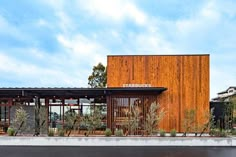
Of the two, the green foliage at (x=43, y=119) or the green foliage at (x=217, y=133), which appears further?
the green foliage at (x=43, y=119)

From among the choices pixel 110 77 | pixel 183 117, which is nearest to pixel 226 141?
pixel 183 117

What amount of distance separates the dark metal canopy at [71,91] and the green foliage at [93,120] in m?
1.26

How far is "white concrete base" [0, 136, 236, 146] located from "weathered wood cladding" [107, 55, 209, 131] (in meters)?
3.29

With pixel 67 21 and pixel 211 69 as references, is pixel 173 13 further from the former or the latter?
pixel 211 69

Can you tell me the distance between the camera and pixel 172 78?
18594mm

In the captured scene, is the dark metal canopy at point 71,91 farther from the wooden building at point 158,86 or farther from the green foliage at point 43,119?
the green foliage at point 43,119

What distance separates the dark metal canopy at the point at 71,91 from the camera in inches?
679

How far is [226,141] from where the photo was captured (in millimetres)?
15078

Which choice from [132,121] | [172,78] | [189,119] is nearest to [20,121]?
[132,121]

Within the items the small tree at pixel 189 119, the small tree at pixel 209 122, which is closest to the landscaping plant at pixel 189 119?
the small tree at pixel 189 119

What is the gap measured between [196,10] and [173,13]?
94cm

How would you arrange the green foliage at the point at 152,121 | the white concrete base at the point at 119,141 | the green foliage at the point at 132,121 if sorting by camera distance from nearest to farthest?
the white concrete base at the point at 119,141
the green foliage at the point at 152,121
the green foliage at the point at 132,121

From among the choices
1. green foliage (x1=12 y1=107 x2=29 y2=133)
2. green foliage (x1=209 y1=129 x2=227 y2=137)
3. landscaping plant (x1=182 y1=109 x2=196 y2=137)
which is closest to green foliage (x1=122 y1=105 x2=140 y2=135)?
landscaping plant (x1=182 y1=109 x2=196 y2=137)

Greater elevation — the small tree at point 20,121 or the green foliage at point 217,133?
the small tree at point 20,121
